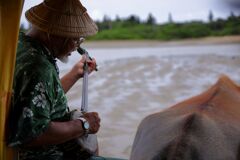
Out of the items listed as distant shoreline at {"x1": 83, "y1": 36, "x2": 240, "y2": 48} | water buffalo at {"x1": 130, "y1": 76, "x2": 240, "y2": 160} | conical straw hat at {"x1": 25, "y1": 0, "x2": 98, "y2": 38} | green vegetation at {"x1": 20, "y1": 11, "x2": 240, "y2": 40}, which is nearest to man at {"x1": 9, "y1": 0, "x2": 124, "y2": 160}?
conical straw hat at {"x1": 25, "y1": 0, "x2": 98, "y2": 38}

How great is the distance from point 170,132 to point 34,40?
0.85 m

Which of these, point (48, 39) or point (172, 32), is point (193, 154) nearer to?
point (48, 39)

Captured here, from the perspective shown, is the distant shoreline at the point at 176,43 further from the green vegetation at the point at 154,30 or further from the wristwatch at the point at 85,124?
the wristwatch at the point at 85,124

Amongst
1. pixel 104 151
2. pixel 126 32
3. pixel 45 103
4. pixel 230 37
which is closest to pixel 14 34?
pixel 45 103

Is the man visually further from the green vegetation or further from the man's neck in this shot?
the green vegetation

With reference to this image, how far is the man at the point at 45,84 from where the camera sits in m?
1.95

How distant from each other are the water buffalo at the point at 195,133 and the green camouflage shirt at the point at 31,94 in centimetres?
48

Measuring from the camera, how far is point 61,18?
88.1 inches

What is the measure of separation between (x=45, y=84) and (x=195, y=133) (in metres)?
0.72

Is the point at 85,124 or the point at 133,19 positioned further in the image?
the point at 133,19

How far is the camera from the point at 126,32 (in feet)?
147

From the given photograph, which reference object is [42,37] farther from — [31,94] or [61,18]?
[31,94]

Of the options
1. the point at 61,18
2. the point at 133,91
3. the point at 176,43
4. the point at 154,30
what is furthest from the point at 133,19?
the point at 61,18

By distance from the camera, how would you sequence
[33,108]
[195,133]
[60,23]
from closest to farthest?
[195,133], [33,108], [60,23]
